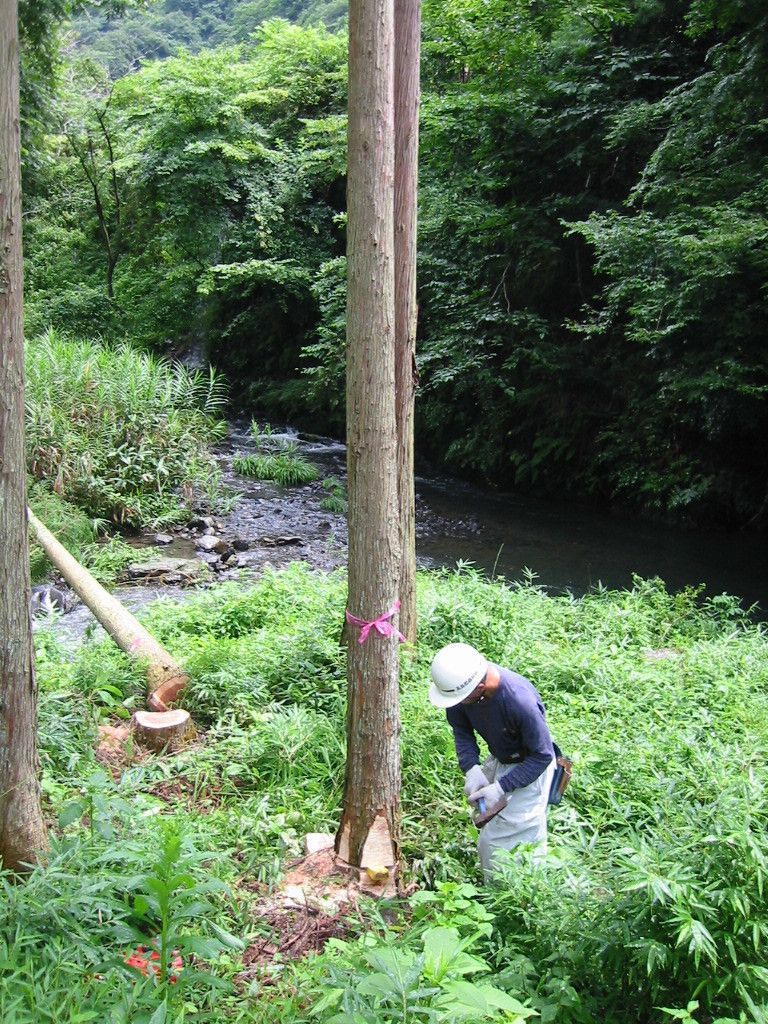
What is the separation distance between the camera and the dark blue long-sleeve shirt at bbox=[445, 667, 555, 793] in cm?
321

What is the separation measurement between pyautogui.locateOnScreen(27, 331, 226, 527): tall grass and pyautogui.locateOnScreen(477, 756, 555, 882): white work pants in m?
7.62

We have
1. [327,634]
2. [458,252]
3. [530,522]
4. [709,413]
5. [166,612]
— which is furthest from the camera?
[458,252]

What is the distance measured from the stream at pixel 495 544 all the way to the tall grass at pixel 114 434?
2.13 feet

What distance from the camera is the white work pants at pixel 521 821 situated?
326cm

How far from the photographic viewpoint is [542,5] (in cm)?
1299

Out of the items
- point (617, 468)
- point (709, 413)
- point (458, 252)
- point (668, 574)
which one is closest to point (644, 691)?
point (668, 574)

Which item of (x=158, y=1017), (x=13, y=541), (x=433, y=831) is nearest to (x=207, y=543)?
(x=433, y=831)

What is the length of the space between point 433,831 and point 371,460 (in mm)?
1669

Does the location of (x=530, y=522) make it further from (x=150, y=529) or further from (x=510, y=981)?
(x=510, y=981)

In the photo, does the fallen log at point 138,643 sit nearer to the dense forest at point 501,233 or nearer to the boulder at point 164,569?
the boulder at point 164,569

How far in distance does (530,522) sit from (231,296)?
10.4 m

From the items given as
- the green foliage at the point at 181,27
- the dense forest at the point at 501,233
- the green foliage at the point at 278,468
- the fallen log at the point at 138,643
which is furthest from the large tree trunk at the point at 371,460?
the green foliage at the point at 181,27

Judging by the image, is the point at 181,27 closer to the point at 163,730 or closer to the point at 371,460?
the point at 163,730

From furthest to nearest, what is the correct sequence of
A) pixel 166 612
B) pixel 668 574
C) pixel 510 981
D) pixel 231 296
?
pixel 231 296, pixel 668 574, pixel 166 612, pixel 510 981
